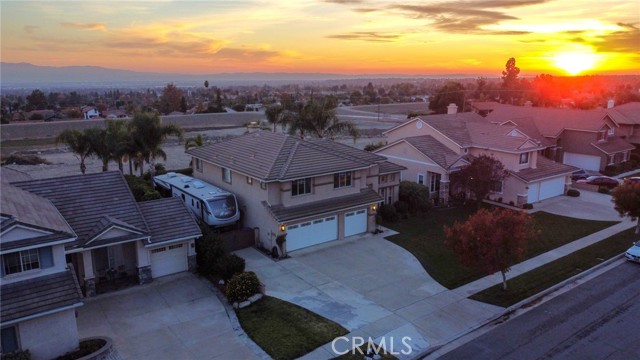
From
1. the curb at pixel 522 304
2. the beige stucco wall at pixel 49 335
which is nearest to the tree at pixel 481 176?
the curb at pixel 522 304

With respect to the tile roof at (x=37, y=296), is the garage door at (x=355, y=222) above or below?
below

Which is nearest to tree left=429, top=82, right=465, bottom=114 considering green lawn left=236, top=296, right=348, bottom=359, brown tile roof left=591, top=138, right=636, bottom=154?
brown tile roof left=591, top=138, right=636, bottom=154

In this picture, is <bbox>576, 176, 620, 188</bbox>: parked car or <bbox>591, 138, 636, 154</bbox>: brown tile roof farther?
<bbox>591, 138, 636, 154</bbox>: brown tile roof

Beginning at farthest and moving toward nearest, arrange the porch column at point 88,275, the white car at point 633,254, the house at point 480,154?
the house at point 480,154 < the white car at point 633,254 < the porch column at point 88,275

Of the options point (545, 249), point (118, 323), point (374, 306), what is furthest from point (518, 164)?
point (118, 323)

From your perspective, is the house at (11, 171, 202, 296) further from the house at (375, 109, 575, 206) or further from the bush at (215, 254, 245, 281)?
the house at (375, 109, 575, 206)

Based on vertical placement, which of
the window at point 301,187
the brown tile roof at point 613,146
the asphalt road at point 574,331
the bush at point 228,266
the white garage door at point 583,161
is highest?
the window at point 301,187

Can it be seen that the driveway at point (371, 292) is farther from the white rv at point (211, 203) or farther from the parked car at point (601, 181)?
the parked car at point (601, 181)

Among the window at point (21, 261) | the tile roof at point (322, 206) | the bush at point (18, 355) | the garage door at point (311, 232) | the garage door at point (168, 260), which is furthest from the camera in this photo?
the garage door at point (311, 232)

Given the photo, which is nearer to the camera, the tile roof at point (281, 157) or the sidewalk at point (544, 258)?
the sidewalk at point (544, 258)
